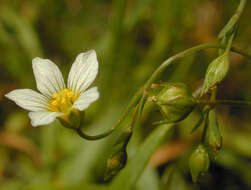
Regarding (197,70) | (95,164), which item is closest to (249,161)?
(197,70)

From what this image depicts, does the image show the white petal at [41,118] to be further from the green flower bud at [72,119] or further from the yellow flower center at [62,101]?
the yellow flower center at [62,101]

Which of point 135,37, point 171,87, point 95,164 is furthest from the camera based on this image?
point 135,37

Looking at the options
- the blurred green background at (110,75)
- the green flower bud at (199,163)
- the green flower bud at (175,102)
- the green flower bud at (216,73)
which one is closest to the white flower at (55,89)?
the green flower bud at (175,102)

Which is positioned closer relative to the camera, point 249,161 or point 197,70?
point 249,161

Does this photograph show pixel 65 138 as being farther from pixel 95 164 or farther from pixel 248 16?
pixel 248 16

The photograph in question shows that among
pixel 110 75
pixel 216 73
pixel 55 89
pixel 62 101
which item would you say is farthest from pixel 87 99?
pixel 110 75

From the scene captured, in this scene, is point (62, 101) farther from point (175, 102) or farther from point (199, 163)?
point (199, 163)

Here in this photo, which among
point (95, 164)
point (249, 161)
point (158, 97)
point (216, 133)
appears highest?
point (158, 97)

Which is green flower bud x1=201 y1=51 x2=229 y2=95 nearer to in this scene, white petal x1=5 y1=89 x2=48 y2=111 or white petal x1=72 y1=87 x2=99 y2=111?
white petal x1=72 y1=87 x2=99 y2=111
